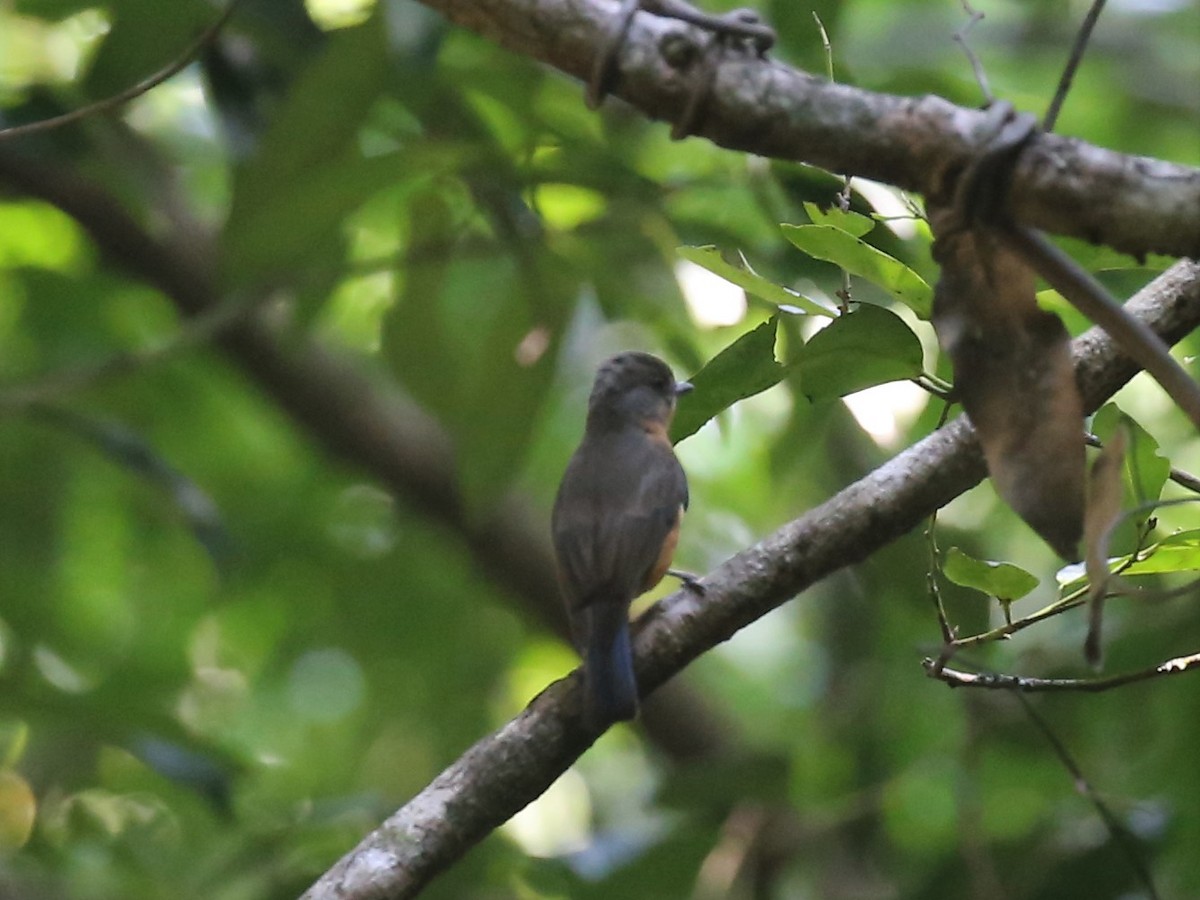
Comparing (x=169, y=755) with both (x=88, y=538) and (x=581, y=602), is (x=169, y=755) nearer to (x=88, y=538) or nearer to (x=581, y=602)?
(x=581, y=602)

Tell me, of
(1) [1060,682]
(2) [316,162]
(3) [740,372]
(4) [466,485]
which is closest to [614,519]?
(4) [466,485]

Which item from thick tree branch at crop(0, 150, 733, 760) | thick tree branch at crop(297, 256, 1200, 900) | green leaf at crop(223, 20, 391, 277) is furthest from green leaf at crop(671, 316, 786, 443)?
thick tree branch at crop(0, 150, 733, 760)

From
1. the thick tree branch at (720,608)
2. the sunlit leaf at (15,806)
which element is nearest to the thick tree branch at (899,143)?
the thick tree branch at (720,608)

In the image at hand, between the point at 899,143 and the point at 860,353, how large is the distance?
20.7 inches

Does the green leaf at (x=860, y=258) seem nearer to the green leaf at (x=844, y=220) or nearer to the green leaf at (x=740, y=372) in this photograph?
the green leaf at (x=844, y=220)

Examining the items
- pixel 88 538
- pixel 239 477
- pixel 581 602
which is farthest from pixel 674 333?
pixel 88 538

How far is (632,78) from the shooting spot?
4.67 ft

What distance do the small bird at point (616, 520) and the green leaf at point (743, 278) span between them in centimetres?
83

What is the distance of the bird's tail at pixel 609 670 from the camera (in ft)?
7.36

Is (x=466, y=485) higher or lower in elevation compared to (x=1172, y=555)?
higher

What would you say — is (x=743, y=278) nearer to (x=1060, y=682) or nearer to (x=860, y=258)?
(x=860, y=258)

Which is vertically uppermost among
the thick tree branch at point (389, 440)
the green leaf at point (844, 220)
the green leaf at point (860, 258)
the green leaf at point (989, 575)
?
the thick tree branch at point (389, 440)

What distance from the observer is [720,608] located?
7.17 ft

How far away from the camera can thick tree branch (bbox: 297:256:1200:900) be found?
6.72ft
